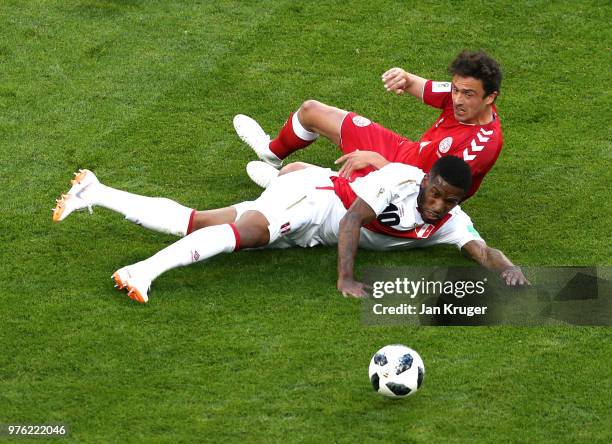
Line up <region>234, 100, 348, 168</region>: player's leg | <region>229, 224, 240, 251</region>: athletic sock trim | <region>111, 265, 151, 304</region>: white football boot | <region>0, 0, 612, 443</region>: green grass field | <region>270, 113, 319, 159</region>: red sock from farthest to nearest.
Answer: <region>270, 113, 319, 159</region>: red sock < <region>234, 100, 348, 168</region>: player's leg < <region>229, 224, 240, 251</region>: athletic sock trim < <region>111, 265, 151, 304</region>: white football boot < <region>0, 0, 612, 443</region>: green grass field

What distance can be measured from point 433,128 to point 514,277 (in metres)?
1.33

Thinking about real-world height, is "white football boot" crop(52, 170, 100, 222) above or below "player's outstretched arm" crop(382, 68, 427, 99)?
below

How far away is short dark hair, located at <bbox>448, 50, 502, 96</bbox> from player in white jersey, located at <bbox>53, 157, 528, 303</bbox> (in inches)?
30.1

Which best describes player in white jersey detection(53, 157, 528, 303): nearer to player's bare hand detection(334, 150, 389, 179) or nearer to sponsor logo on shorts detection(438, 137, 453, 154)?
player's bare hand detection(334, 150, 389, 179)

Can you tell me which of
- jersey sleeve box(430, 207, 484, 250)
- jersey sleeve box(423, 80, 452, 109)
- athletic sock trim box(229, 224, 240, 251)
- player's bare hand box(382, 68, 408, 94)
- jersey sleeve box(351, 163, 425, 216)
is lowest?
jersey sleeve box(430, 207, 484, 250)

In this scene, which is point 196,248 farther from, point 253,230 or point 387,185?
point 387,185

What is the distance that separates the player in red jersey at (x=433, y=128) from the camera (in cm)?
834

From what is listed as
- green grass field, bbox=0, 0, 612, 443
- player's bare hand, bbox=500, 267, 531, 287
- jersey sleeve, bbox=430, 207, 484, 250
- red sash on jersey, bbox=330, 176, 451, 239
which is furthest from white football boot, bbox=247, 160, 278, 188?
player's bare hand, bbox=500, 267, 531, 287

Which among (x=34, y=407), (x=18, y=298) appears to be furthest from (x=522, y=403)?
(x=18, y=298)

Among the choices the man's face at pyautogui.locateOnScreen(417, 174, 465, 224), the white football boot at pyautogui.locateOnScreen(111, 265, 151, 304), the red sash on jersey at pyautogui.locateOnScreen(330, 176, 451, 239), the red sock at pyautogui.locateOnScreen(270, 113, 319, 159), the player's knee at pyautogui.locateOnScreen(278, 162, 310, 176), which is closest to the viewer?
the white football boot at pyautogui.locateOnScreen(111, 265, 151, 304)

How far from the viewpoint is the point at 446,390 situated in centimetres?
676

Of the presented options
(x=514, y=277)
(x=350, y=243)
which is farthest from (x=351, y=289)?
(x=514, y=277)

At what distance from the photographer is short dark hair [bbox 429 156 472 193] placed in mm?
7695

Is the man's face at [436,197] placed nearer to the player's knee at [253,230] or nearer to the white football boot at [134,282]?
the player's knee at [253,230]
